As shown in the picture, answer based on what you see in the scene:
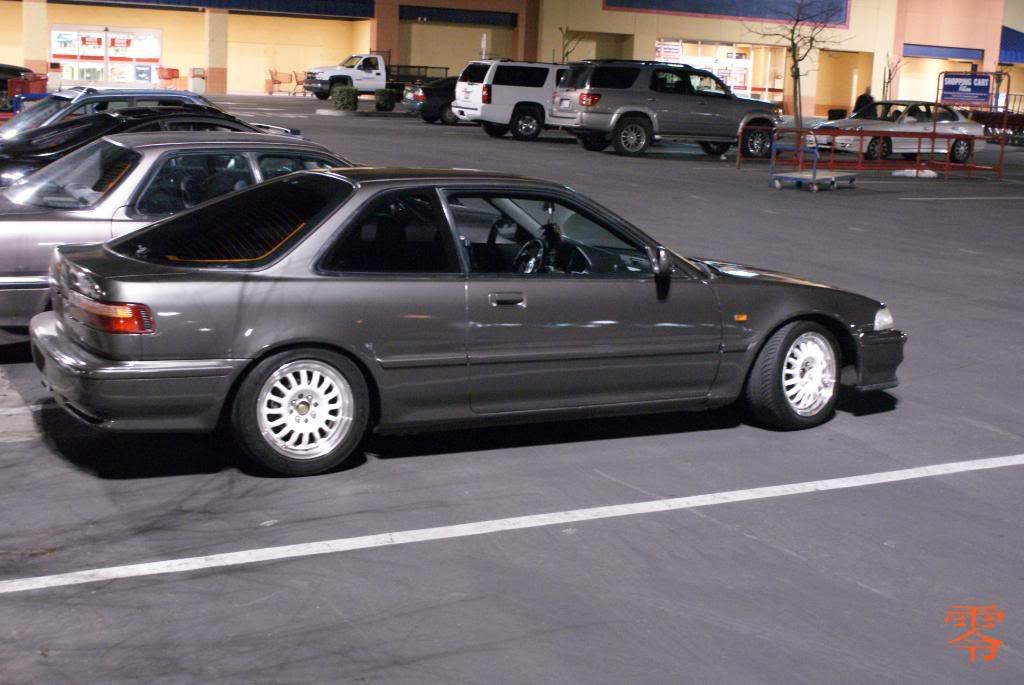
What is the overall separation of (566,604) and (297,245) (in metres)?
2.32

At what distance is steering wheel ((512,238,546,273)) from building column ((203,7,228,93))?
167 ft

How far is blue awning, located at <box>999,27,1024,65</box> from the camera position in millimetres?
65688

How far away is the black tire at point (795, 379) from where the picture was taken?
287 inches

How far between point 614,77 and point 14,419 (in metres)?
24.2

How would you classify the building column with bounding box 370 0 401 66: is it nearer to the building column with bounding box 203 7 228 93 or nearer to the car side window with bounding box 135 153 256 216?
→ the building column with bounding box 203 7 228 93

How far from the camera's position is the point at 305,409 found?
6246 millimetres

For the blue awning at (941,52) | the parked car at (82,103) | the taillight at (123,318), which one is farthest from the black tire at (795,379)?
the blue awning at (941,52)

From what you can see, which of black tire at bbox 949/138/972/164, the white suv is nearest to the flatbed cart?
black tire at bbox 949/138/972/164

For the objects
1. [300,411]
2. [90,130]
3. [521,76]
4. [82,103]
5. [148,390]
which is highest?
[521,76]

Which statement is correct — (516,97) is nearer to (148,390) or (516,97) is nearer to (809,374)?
(809,374)

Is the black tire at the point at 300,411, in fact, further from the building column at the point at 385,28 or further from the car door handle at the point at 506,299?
the building column at the point at 385,28

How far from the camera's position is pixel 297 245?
6.29 meters

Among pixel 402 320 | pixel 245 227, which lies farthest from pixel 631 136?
pixel 402 320

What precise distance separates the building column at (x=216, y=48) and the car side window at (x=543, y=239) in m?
50.8
